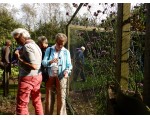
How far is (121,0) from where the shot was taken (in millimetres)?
2244

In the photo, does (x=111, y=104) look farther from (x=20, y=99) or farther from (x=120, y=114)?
(x=20, y=99)

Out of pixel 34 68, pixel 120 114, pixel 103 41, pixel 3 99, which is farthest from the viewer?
pixel 3 99

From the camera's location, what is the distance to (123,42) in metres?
2.17

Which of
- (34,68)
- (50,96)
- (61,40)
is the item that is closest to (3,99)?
(50,96)

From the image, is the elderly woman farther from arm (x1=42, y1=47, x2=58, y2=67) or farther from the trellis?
the trellis

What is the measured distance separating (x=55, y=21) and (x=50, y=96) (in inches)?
644

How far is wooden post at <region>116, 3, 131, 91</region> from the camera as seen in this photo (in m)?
2.18

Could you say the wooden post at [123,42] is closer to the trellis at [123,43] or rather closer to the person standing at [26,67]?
the trellis at [123,43]

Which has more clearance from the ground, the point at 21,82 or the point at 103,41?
the point at 103,41

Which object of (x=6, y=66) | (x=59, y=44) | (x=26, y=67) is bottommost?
(x=6, y=66)

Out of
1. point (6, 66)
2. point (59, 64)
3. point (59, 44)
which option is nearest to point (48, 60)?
point (59, 64)

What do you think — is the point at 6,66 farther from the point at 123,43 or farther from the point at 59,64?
the point at 123,43

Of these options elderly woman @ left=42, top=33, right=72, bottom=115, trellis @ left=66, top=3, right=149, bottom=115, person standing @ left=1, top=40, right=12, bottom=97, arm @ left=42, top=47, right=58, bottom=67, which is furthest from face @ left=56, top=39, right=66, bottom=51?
person standing @ left=1, top=40, right=12, bottom=97

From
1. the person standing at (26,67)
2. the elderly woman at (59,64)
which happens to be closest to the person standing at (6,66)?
the elderly woman at (59,64)
